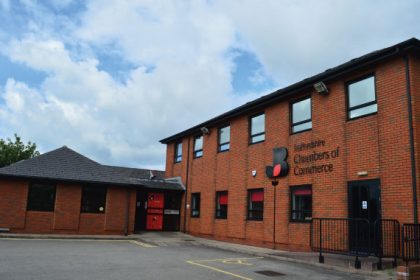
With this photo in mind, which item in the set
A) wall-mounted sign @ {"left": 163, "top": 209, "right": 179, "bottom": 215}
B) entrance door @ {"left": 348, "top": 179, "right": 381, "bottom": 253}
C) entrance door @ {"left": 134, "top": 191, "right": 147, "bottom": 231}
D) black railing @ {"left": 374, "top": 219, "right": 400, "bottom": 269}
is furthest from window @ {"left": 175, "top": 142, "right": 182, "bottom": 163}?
black railing @ {"left": 374, "top": 219, "right": 400, "bottom": 269}

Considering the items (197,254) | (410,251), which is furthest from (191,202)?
(410,251)

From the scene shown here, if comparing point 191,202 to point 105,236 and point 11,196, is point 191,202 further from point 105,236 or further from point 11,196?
point 11,196

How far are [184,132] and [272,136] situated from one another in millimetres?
7913

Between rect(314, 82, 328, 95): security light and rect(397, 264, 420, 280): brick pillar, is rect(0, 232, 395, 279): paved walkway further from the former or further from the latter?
rect(314, 82, 328, 95): security light

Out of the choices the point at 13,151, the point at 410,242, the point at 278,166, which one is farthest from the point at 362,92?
the point at 13,151

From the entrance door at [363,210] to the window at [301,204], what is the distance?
1.85m

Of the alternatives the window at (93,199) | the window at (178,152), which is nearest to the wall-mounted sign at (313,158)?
the window at (93,199)

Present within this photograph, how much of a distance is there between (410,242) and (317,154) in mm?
4338

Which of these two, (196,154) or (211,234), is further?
(196,154)

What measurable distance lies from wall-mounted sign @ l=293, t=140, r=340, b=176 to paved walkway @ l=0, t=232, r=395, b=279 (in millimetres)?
2678

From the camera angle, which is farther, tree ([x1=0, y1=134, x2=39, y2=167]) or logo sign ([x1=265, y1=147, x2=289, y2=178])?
tree ([x1=0, y1=134, x2=39, y2=167])

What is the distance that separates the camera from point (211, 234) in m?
18.9

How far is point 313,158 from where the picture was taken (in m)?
13.5

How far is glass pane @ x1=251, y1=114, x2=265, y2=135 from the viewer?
54.4 ft
